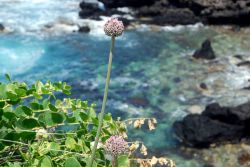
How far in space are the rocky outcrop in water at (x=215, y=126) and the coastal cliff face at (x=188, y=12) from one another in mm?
11082

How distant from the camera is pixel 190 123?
15211 millimetres

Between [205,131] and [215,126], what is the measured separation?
15.4 inches

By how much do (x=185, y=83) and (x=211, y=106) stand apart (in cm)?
386

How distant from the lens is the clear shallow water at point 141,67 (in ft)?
57.6

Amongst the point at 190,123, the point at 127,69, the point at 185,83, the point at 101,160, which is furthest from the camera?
the point at 127,69

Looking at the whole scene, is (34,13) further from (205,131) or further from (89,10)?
(205,131)

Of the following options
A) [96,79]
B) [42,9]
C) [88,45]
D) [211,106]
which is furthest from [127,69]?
[42,9]

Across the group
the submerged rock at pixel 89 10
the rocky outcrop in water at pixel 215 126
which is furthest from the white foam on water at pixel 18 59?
the rocky outcrop in water at pixel 215 126

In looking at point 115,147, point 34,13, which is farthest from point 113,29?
point 34,13

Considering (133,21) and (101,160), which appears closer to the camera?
→ (101,160)

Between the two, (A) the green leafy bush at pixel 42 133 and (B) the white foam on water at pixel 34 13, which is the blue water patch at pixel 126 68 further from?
(A) the green leafy bush at pixel 42 133

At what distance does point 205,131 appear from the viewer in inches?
588

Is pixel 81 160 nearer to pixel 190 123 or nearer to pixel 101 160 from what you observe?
pixel 101 160

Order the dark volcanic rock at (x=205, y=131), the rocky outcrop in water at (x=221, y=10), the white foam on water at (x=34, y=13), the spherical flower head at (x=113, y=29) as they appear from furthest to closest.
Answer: the rocky outcrop in water at (x=221, y=10)
the white foam on water at (x=34, y=13)
the dark volcanic rock at (x=205, y=131)
the spherical flower head at (x=113, y=29)
